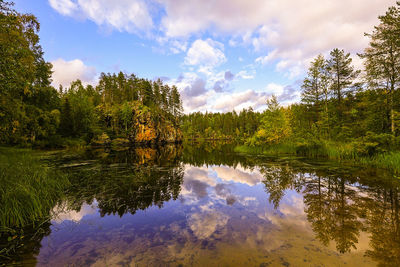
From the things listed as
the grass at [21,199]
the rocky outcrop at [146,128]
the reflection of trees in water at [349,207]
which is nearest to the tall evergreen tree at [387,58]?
the reflection of trees in water at [349,207]

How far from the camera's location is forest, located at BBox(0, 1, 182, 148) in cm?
1995

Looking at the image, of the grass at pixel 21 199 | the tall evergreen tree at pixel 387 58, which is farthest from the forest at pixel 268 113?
the grass at pixel 21 199

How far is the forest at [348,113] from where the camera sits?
1344 cm

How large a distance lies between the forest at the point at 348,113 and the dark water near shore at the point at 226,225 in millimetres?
6126

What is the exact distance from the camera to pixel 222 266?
3.52 m

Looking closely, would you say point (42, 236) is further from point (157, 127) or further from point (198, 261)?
point (157, 127)

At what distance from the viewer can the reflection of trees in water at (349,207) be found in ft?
13.6

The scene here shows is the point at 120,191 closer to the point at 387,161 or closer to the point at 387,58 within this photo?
the point at 387,161

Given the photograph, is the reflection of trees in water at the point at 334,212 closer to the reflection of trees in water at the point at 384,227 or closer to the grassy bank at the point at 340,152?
the reflection of trees in water at the point at 384,227

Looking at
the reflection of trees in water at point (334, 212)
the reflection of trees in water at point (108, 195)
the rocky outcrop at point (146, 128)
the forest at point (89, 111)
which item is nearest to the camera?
the reflection of trees in water at point (108, 195)

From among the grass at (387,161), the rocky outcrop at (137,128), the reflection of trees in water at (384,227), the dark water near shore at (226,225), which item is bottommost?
the dark water near shore at (226,225)

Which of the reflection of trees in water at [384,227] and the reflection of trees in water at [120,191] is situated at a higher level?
the reflection of trees in water at [384,227]

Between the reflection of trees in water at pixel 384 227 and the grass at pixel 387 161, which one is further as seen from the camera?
the grass at pixel 387 161

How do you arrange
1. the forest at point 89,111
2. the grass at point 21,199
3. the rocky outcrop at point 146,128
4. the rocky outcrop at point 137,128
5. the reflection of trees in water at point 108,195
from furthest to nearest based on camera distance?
the rocky outcrop at point 146,128 → the rocky outcrop at point 137,128 → the forest at point 89,111 → the grass at point 21,199 → the reflection of trees in water at point 108,195
